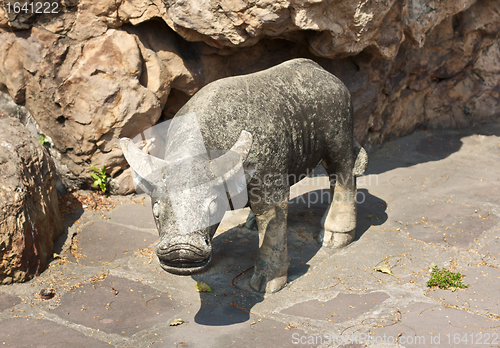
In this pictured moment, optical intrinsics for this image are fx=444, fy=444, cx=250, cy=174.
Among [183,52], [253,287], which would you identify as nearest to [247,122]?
[253,287]

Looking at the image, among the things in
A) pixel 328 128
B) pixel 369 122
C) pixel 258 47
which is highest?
pixel 258 47

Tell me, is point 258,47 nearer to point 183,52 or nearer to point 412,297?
point 183,52

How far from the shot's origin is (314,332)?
3.54 m

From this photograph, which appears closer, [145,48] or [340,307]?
[340,307]

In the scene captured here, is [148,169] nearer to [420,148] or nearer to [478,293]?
[478,293]

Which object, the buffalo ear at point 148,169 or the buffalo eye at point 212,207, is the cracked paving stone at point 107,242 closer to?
the buffalo ear at point 148,169

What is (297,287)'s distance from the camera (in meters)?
4.31

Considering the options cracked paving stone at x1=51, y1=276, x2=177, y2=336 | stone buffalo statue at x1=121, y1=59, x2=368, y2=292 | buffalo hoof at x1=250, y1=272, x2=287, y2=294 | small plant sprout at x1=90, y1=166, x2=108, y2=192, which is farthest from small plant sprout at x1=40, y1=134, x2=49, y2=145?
buffalo hoof at x1=250, y1=272, x2=287, y2=294

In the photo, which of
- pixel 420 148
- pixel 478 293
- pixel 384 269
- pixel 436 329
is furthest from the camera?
pixel 420 148

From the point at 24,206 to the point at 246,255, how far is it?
7.55 ft

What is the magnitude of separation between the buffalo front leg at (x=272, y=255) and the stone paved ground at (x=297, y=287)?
109 millimetres

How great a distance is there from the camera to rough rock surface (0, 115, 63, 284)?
407 centimetres

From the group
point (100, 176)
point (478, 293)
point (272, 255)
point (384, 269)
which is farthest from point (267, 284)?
point (100, 176)

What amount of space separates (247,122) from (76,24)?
136 inches
